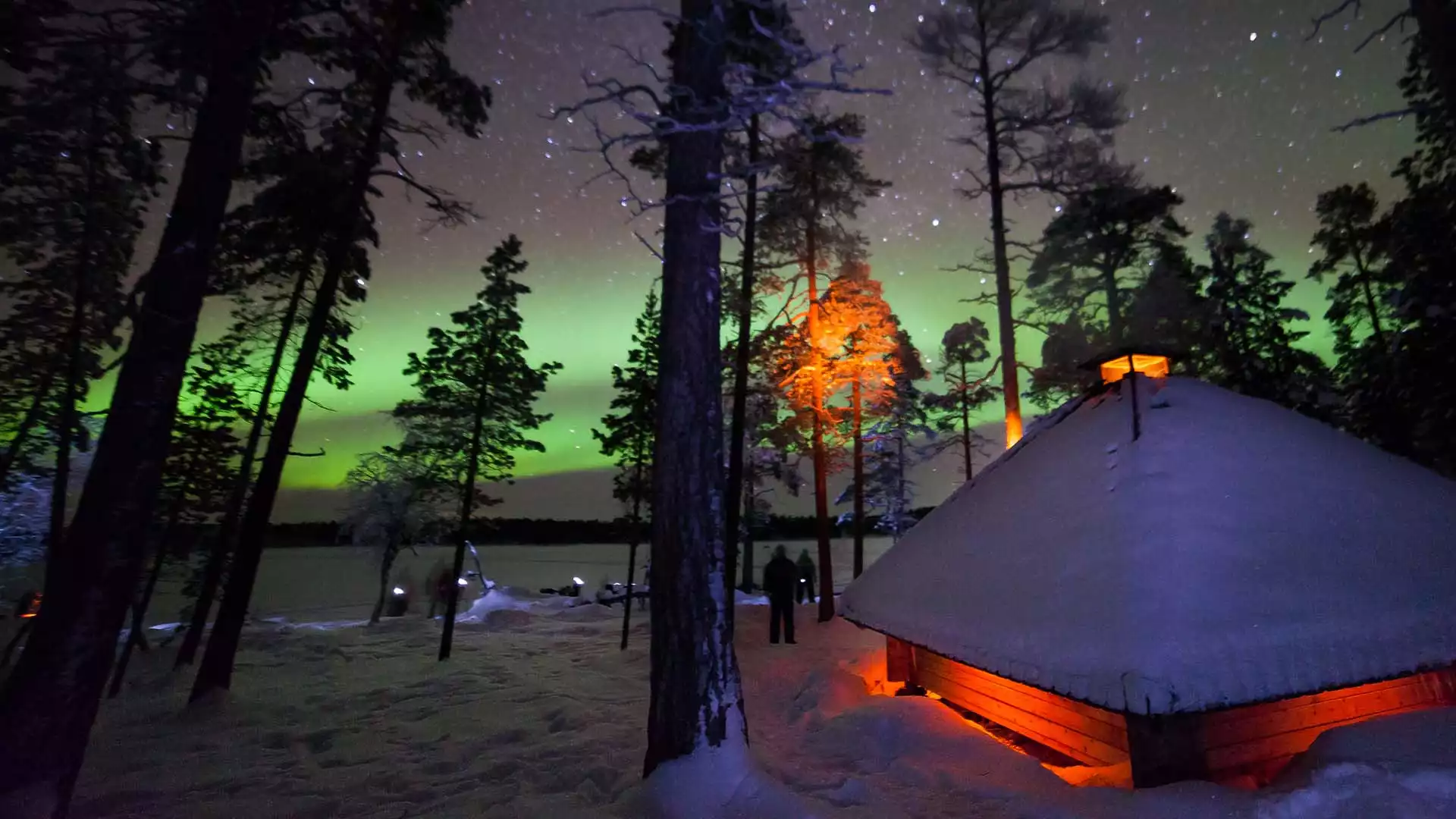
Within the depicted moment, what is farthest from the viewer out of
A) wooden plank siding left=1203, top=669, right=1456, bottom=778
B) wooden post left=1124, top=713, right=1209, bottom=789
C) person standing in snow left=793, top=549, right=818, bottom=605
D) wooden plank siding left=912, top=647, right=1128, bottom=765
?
person standing in snow left=793, top=549, right=818, bottom=605

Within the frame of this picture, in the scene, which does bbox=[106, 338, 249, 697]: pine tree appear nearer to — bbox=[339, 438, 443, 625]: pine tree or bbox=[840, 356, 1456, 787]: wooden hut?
bbox=[339, 438, 443, 625]: pine tree

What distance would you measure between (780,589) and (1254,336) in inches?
647

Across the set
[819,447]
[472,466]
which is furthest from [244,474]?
[819,447]

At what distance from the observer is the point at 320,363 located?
1338 cm

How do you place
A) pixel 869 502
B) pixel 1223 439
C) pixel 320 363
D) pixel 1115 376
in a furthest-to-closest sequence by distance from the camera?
1. pixel 869 502
2. pixel 320 363
3. pixel 1115 376
4. pixel 1223 439

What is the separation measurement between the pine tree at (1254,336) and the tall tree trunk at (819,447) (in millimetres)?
11397

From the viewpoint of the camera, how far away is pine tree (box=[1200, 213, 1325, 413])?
57.0ft

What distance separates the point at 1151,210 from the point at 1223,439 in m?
13.4

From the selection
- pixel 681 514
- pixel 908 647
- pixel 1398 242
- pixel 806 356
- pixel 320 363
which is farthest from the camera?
pixel 806 356

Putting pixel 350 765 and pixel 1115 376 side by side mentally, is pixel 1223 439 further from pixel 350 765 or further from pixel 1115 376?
pixel 350 765

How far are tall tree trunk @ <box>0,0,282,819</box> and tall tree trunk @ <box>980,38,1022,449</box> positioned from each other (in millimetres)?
13233

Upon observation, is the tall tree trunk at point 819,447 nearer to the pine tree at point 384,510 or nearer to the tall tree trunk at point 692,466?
the tall tree trunk at point 692,466

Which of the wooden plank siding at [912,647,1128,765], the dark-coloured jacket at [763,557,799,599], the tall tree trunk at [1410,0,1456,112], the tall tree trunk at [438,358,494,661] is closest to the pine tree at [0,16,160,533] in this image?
the tall tree trunk at [438,358,494,661]

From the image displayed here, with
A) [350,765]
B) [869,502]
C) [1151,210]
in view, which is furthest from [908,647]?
[869,502]
